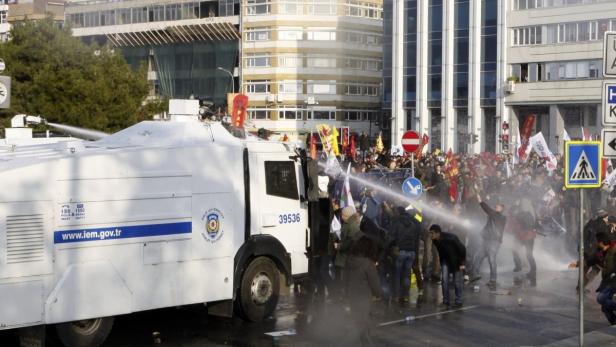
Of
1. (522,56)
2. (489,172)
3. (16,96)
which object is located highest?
(522,56)

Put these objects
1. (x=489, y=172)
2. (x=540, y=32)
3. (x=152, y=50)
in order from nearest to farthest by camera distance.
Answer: (x=489, y=172), (x=540, y=32), (x=152, y=50)

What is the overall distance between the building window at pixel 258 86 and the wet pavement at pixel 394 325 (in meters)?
64.1

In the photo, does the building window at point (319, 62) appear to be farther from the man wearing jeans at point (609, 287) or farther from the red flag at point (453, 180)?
the man wearing jeans at point (609, 287)

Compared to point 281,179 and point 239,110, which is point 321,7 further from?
point 281,179

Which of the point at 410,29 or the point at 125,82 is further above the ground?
the point at 410,29

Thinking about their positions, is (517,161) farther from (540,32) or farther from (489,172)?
(540,32)

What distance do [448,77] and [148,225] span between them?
60418 millimetres

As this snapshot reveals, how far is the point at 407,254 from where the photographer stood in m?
16.2

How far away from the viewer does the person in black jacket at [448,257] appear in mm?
15586

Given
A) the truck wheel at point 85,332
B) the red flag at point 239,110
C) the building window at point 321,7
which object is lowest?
the truck wheel at point 85,332

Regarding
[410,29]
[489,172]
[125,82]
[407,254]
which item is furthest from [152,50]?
[407,254]

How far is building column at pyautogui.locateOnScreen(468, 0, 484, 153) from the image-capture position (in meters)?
68.5

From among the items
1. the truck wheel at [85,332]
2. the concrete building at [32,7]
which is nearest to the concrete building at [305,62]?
the concrete building at [32,7]

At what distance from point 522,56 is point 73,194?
59186 mm
